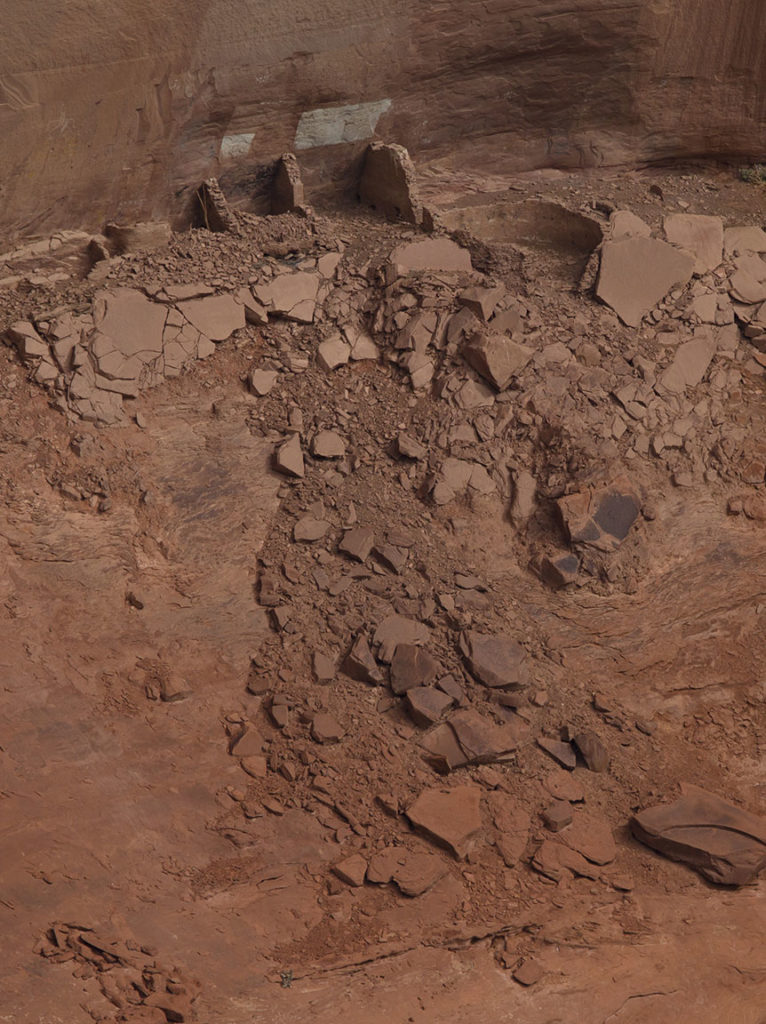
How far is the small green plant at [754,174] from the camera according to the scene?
652 cm

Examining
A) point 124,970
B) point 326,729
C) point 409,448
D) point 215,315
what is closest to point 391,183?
point 215,315

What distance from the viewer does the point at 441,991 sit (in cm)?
325

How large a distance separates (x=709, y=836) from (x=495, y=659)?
1.10m

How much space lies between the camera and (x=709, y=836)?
387 cm

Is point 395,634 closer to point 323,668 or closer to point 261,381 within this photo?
point 323,668

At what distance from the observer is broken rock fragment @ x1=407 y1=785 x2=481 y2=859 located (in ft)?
12.4

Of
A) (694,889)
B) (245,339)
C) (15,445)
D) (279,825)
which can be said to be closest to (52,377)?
(15,445)

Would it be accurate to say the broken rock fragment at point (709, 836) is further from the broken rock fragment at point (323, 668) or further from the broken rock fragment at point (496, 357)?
the broken rock fragment at point (496, 357)

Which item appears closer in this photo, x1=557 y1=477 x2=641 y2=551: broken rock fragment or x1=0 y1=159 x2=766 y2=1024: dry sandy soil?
x1=0 y1=159 x2=766 y2=1024: dry sandy soil

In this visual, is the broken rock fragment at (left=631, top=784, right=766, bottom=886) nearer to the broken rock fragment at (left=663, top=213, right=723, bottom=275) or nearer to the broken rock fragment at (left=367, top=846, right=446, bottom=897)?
the broken rock fragment at (left=367, top=846, right=446, bottom=897)

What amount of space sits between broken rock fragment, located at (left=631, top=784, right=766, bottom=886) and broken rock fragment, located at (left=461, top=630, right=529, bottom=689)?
75 cm

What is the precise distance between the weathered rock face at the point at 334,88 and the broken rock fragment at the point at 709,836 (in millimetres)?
4200

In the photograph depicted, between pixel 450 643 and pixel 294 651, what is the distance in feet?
2.25

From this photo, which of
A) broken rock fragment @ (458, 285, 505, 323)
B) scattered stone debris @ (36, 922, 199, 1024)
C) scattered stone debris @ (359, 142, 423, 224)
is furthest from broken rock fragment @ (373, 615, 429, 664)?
scattered stone debris @ (359, 142, 423, 224)
